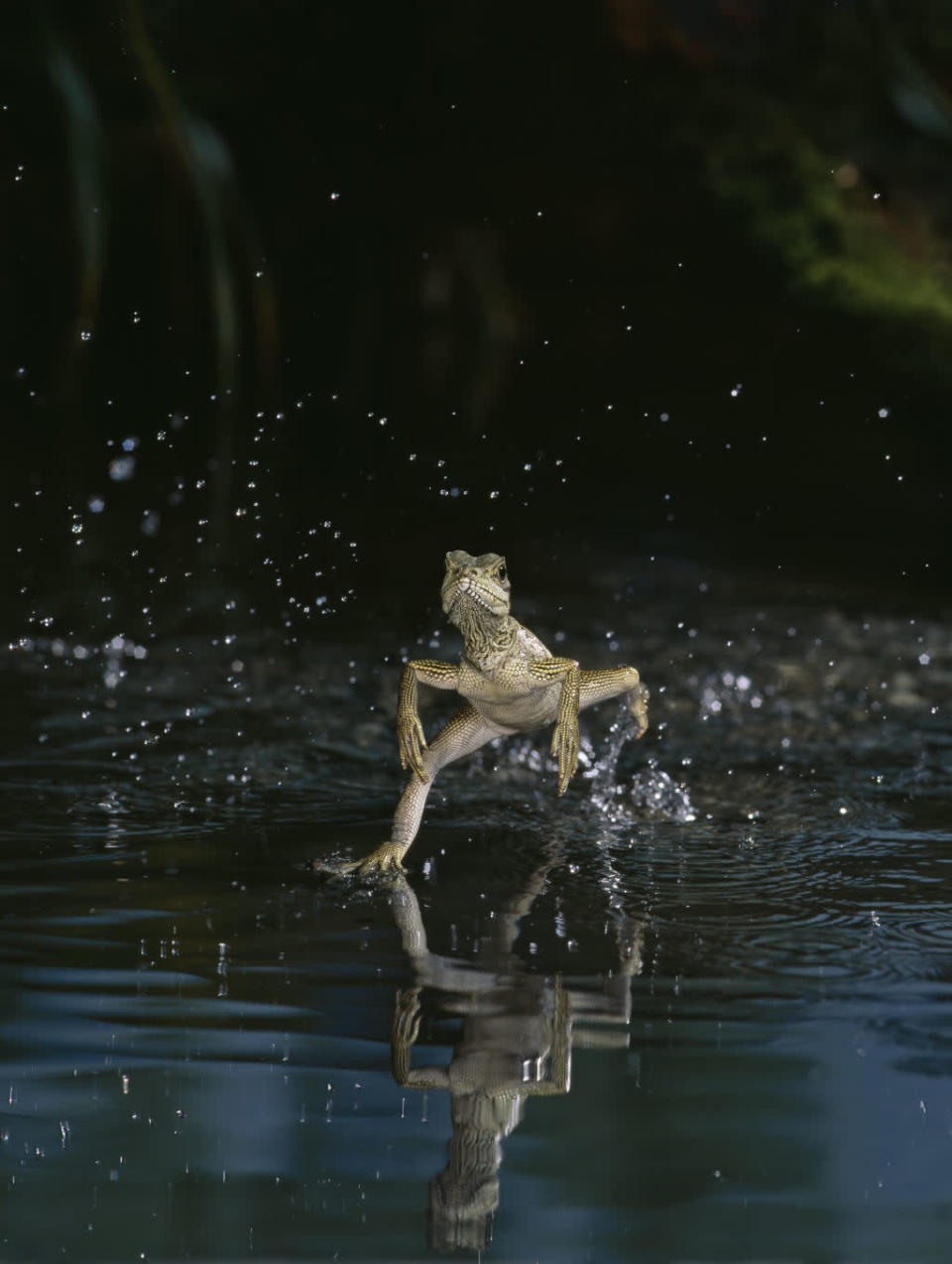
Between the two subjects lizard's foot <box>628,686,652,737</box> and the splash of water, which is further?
the splash of water

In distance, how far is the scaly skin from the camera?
390 centimetres

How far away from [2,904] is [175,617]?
128 inches

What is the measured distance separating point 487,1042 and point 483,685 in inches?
46.6

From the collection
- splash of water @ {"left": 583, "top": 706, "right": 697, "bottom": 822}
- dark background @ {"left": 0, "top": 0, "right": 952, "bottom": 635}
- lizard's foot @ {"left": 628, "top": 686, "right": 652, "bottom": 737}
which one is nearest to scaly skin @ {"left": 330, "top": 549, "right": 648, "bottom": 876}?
lizard's foot @ {"left": 628, "top": 686, "right": 652, "bottom": 737}

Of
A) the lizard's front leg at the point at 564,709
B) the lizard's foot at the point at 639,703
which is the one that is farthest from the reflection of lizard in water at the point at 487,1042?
the lizard's foot at the point at 639,703

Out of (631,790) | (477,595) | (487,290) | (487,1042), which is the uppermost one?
(487,290)

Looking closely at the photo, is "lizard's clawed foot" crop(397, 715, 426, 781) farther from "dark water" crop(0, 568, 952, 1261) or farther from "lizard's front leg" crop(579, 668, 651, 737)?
"lizard's front leg" crop(579, 668, 651, 737)

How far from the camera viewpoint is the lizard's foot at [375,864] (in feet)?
13.0

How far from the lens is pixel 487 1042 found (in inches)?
116

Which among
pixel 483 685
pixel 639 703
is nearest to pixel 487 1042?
pixel 483 685

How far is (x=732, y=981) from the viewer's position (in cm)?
323

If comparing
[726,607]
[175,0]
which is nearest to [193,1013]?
[726,607]

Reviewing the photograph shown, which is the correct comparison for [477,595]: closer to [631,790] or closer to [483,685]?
[483,685]

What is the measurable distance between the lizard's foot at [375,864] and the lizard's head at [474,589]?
52 cm
